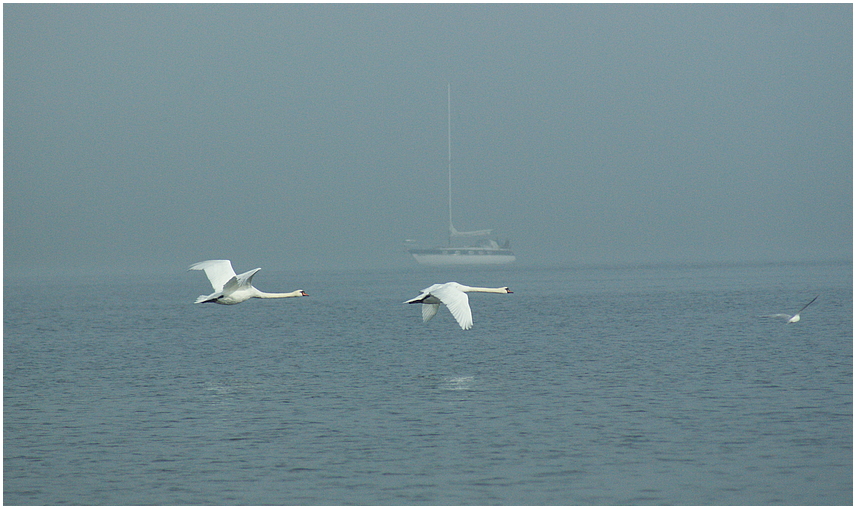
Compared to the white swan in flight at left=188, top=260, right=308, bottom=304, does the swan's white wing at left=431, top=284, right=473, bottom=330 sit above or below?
below

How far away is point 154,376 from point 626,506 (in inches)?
903

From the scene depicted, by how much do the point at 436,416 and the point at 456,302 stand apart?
7.13 meters

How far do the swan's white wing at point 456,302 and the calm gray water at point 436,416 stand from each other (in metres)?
3.24

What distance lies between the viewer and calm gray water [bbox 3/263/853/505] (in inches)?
867

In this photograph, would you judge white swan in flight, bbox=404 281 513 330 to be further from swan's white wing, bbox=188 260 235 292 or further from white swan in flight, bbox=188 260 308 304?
swan's white wing, bbox=188 260 235 292

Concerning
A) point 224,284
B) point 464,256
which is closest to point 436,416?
point 224,284

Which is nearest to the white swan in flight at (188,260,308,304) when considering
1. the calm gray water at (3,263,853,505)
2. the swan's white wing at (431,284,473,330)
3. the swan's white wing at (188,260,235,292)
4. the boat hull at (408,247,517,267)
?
the swan's white wing at (188,260,235,292)

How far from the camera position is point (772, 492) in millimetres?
21062

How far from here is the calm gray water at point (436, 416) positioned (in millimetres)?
22016

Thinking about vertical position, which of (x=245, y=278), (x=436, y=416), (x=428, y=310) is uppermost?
(x=428, y=310)

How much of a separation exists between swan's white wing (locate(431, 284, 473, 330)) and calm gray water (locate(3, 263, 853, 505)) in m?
3.24

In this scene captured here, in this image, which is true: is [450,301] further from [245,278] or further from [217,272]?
[217,272]

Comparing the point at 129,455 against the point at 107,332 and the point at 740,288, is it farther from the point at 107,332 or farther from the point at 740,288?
the point at 740,288

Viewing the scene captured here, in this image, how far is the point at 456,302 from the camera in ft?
74.0
